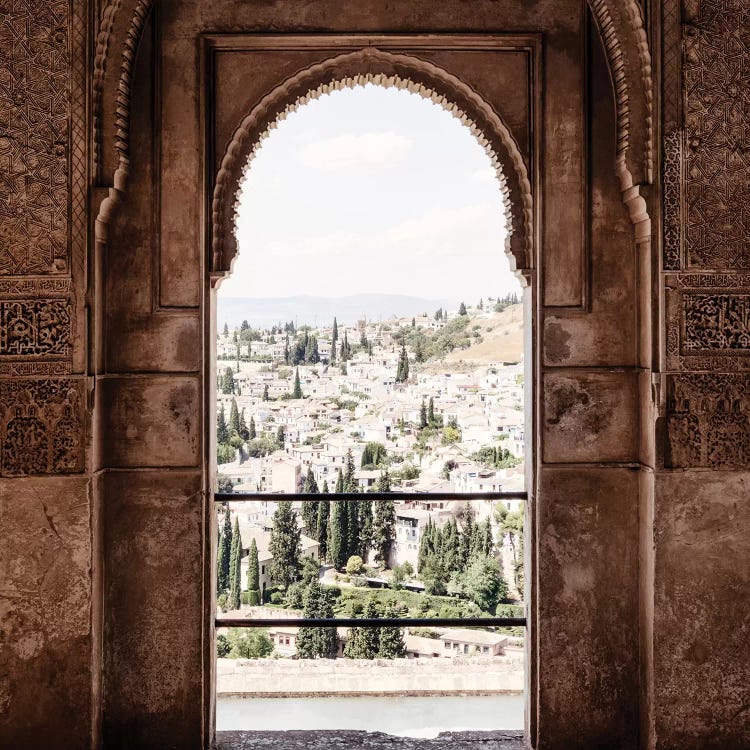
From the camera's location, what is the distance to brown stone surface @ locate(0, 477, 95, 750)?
2.95 meters

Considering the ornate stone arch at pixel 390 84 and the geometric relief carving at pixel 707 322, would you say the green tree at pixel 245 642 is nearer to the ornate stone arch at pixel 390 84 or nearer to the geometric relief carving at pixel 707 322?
the ornate stone arch at pixel 390 84

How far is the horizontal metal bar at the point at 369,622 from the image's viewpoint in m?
3.27

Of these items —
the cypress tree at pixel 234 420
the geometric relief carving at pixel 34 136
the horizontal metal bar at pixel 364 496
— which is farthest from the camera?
the cypress tree at pixel 234 420

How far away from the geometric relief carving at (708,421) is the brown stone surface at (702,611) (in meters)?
0.07

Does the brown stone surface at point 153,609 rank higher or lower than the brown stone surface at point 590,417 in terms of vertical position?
lower

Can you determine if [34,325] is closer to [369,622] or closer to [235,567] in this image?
[235,567]

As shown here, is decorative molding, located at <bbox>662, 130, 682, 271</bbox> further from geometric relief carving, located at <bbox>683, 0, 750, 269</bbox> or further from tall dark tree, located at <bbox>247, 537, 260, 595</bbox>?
tall dark tree, located at <bbox>247, 537, 260, 595</bbox>

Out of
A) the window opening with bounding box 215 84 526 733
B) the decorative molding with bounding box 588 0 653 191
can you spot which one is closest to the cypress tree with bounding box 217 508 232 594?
the window opening with bounding box 215 84 526 733

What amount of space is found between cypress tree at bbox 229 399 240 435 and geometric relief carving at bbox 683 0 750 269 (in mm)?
2334

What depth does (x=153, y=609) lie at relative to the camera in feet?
10.3

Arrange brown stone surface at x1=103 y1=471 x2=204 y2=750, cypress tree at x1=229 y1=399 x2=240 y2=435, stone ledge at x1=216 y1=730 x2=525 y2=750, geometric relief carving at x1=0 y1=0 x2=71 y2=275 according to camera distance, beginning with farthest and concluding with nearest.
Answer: cypress tree at x1=229 y1=399 x2=240 y2=435 < stone ledge at x1=216 y1=730 x2=525 y2=750 < brown stone surface at x1=103 y1=471 x2=204 y2=750 < geometric relief carving at x1=0 y1=0 x2=71 y2=275

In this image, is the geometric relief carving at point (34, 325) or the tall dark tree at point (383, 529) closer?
the geometric relief carving at point (34, 325)

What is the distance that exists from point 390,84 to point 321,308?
1197 mm

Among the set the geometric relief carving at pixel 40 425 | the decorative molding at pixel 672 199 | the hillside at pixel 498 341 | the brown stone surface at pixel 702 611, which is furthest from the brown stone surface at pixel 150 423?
the decorative molding at pixel 672 199
